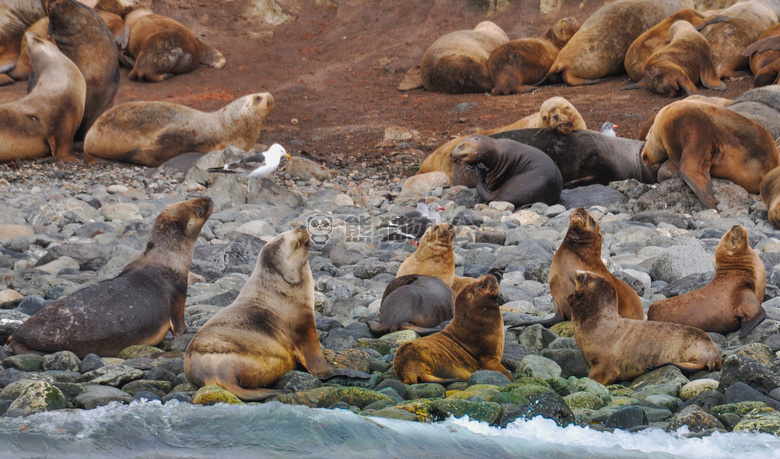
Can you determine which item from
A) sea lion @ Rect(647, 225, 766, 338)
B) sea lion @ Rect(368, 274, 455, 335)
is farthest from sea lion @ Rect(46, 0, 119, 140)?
sea lion @ Rect(647, 225, 766, 338)

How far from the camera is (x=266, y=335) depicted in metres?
3.95

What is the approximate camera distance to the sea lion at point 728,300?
4.58 metres

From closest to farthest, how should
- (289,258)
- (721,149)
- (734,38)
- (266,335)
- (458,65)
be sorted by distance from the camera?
(266,335)
(289,258)
(721,149)
(734,38)
(458,65)

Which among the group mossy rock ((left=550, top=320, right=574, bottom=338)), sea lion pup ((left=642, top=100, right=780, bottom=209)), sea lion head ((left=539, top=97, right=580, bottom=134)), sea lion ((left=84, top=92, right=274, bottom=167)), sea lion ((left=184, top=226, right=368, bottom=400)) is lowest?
sea lion ((left=84, top=92, right=274, bottom=167))

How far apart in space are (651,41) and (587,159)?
21.2ft

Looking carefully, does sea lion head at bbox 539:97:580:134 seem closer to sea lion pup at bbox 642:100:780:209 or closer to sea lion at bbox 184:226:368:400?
sea lion pup at bbox 642:100:780:209

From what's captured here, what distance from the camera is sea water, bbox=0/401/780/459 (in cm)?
301

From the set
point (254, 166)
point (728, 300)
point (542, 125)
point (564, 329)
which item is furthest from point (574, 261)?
point (542, 125)

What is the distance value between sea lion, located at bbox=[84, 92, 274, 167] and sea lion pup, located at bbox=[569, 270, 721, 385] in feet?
28.7

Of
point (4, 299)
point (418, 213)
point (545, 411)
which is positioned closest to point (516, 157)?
point (418, 213)

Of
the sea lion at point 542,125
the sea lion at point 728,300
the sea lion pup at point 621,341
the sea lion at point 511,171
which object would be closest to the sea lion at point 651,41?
the sea lion at point 542,125

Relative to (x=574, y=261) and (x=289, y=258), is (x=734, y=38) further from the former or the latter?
(x=289, y=258)

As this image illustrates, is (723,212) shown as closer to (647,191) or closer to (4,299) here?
(647,191)

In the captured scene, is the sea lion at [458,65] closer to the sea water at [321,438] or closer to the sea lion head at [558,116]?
the sea lion head at [558,116]
